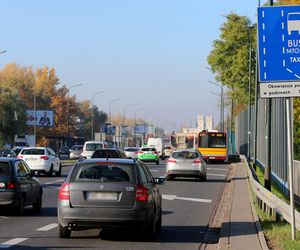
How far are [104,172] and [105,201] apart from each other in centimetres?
70

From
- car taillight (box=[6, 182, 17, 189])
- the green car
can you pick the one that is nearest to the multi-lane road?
car taillight (box=[6, 182, 17, 189])

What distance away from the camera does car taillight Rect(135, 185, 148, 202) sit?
462 inches

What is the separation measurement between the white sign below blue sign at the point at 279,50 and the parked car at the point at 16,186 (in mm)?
7467

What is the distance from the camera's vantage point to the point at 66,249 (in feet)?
35.6

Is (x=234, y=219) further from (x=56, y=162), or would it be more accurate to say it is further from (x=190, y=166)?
(x=56, y=162)

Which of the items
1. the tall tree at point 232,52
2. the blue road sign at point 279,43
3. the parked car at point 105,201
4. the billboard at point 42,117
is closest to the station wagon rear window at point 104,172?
the parked car at point 105,201

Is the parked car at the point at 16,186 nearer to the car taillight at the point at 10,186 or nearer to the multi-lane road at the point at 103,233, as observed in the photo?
the car taillight at the point at 10,186

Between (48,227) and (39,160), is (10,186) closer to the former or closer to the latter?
(48,227)

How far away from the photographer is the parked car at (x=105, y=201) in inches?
459

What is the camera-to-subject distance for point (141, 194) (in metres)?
11.8

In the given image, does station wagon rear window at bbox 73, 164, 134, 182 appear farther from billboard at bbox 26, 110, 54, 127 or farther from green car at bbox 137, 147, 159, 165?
billboard at bbox 26, 110, 54, 127

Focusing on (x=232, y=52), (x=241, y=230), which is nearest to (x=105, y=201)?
(x=241, y=230)

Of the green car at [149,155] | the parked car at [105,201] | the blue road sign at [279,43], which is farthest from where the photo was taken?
Answer: the green car at [149,155]

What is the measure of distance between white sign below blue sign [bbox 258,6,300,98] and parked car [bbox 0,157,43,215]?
7467mm
